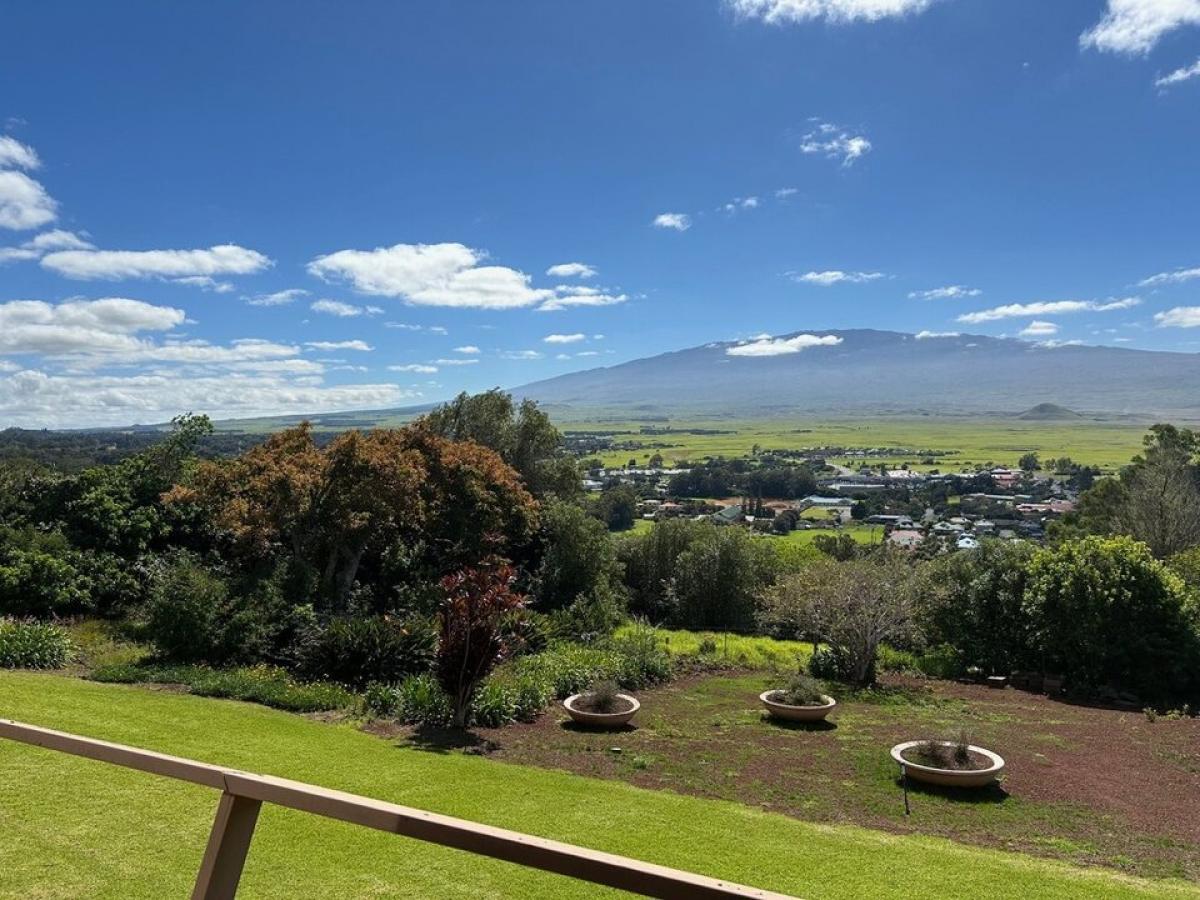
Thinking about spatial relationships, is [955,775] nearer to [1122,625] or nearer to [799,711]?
[799,711]

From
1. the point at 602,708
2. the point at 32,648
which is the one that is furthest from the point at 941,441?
the point at 32,648

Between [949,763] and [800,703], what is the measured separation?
349cm

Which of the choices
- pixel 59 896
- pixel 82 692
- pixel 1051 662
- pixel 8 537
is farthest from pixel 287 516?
pixel 1051 662

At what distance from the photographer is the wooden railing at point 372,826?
1463 mm

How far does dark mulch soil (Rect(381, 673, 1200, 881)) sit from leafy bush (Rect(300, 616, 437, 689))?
9.76ft

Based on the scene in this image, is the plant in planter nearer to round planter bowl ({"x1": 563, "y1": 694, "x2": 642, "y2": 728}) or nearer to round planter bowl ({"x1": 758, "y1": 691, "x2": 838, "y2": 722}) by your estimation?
round planter bowl ({"x1": 758, "y1": 691, "x2": 838, "y2": 722})

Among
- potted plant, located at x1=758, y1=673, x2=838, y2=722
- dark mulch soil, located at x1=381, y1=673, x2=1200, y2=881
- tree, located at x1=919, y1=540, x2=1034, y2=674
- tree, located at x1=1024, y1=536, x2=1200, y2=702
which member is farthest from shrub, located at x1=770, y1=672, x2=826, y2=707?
tree, located at x1=1024, y1=536, x2=1200, y2=702

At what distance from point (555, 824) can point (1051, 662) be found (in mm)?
16053

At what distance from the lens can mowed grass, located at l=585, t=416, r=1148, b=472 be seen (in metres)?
103

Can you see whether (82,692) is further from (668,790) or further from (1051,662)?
(1051,662)

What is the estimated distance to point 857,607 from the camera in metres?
16.0

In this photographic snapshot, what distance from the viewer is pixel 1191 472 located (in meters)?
32.1

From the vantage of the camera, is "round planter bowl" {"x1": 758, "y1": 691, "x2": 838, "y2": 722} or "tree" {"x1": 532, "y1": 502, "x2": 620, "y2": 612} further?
"tree" {"x1": 532, "y1": 502, "x2": 620, "y2": 612}

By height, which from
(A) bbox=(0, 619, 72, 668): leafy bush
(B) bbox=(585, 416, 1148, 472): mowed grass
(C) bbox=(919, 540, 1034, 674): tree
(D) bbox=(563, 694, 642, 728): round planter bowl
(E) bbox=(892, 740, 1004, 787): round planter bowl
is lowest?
(A) bbox=(0, 619, 72, 668): leafy bush
